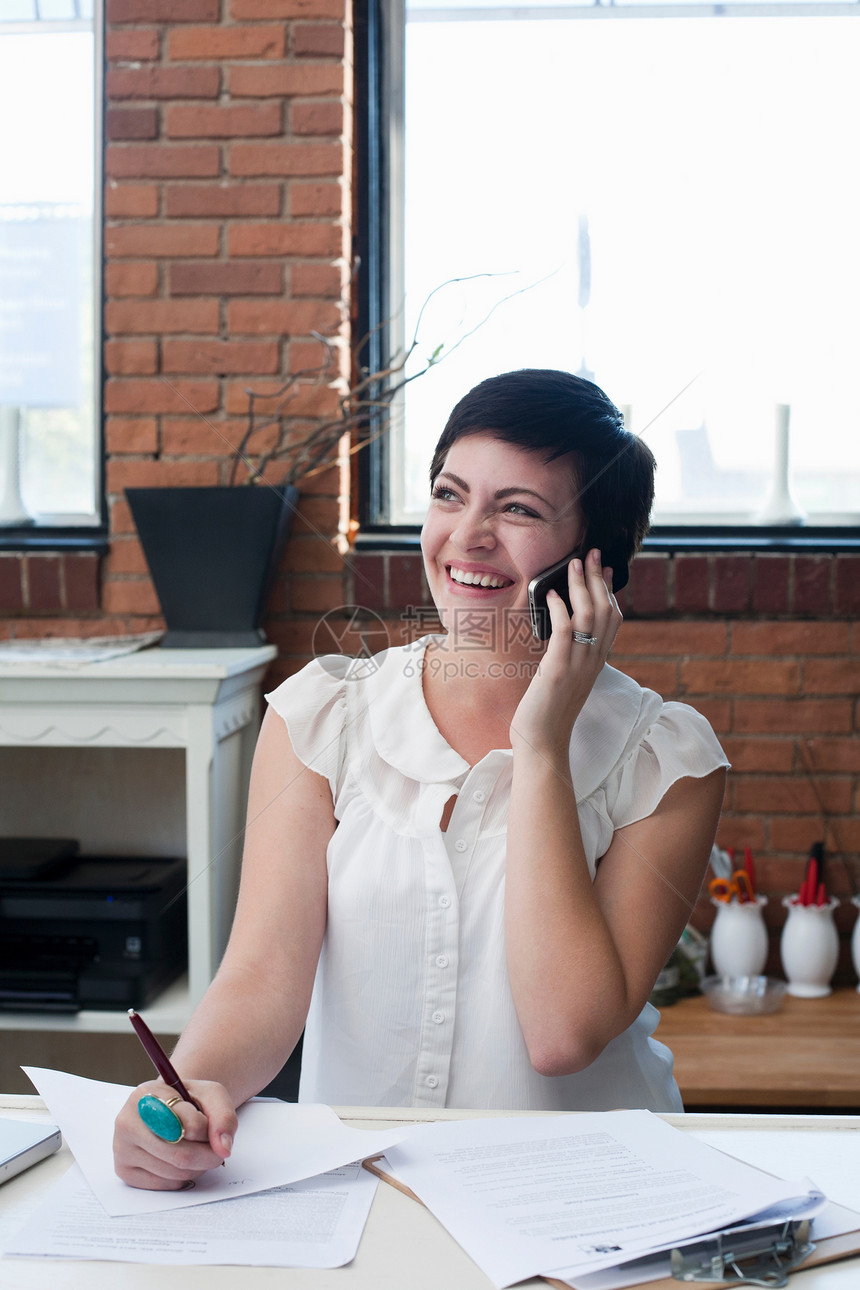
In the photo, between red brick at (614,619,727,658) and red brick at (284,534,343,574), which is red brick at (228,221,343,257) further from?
red brick at (614,619,727,658)

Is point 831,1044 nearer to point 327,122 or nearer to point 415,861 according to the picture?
point 415,861

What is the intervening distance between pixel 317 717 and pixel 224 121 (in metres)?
1.34

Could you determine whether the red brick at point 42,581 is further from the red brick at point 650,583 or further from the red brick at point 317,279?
the red brick at point 650,583

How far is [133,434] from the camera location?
195 centimetres

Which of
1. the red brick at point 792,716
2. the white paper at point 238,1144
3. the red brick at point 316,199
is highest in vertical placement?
the red brick at point 316,199

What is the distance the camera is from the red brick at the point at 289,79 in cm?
189

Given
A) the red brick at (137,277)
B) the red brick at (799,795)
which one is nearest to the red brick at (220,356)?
the red brick at (137,277)

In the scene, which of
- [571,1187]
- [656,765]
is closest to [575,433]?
[656,765]

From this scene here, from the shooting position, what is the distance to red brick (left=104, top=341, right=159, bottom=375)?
195 centimetres

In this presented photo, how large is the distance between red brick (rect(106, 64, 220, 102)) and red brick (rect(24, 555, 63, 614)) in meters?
0.86

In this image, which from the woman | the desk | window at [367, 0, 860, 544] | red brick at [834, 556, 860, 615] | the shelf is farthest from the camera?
window at [367, 0, 860, 544]

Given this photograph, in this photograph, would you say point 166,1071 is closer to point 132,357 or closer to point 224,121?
point 132,357

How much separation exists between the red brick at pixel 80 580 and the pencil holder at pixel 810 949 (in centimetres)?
140

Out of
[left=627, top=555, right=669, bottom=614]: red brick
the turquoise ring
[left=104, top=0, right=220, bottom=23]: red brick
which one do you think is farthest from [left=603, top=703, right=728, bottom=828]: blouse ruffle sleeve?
[left=104, top=0, right=220, bottom=23]: red brick
